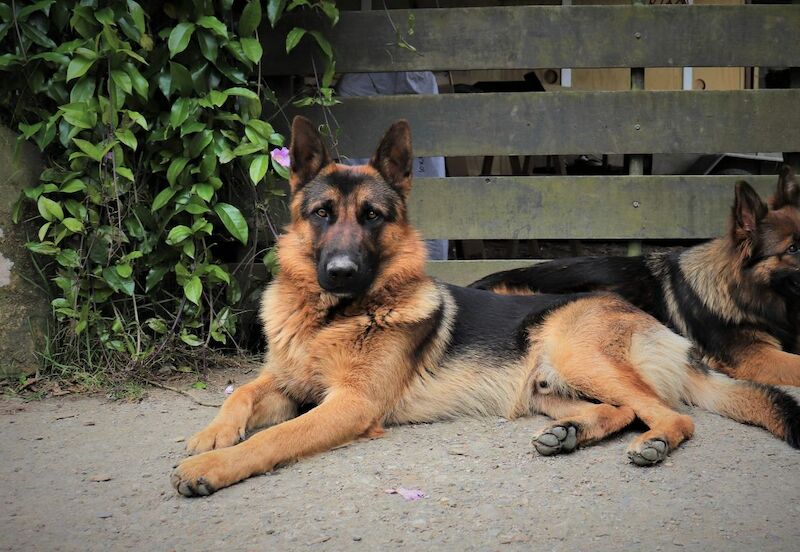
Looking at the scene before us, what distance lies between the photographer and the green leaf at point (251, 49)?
485 centimetres

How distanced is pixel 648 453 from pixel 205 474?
192cm

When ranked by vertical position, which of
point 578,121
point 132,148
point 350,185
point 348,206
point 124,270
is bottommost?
point 124,270

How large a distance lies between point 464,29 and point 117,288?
3085 mm

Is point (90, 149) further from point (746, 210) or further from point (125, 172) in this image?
point (746, 210)

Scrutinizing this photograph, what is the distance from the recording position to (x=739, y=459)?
3559 millimetres

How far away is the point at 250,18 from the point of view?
4.90 meters

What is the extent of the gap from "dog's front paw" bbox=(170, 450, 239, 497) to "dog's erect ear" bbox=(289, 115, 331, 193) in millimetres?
1651

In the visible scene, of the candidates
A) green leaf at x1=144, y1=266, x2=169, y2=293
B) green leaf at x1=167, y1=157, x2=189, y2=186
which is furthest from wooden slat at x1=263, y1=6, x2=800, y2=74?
green leaf at x1=144, y1=266, x2=169, y2=293

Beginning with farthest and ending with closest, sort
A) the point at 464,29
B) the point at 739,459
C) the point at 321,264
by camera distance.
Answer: the point at 464,29 → the point at 321,264 → the point at 739,459

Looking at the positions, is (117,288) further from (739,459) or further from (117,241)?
(739,459)

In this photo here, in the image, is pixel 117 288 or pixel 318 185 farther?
pixel 117 288

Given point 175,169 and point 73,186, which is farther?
point 175,169

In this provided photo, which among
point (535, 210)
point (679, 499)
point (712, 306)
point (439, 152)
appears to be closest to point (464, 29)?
point (439, 152)

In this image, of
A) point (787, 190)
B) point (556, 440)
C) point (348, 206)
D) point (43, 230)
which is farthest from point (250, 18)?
point (787, 190)
